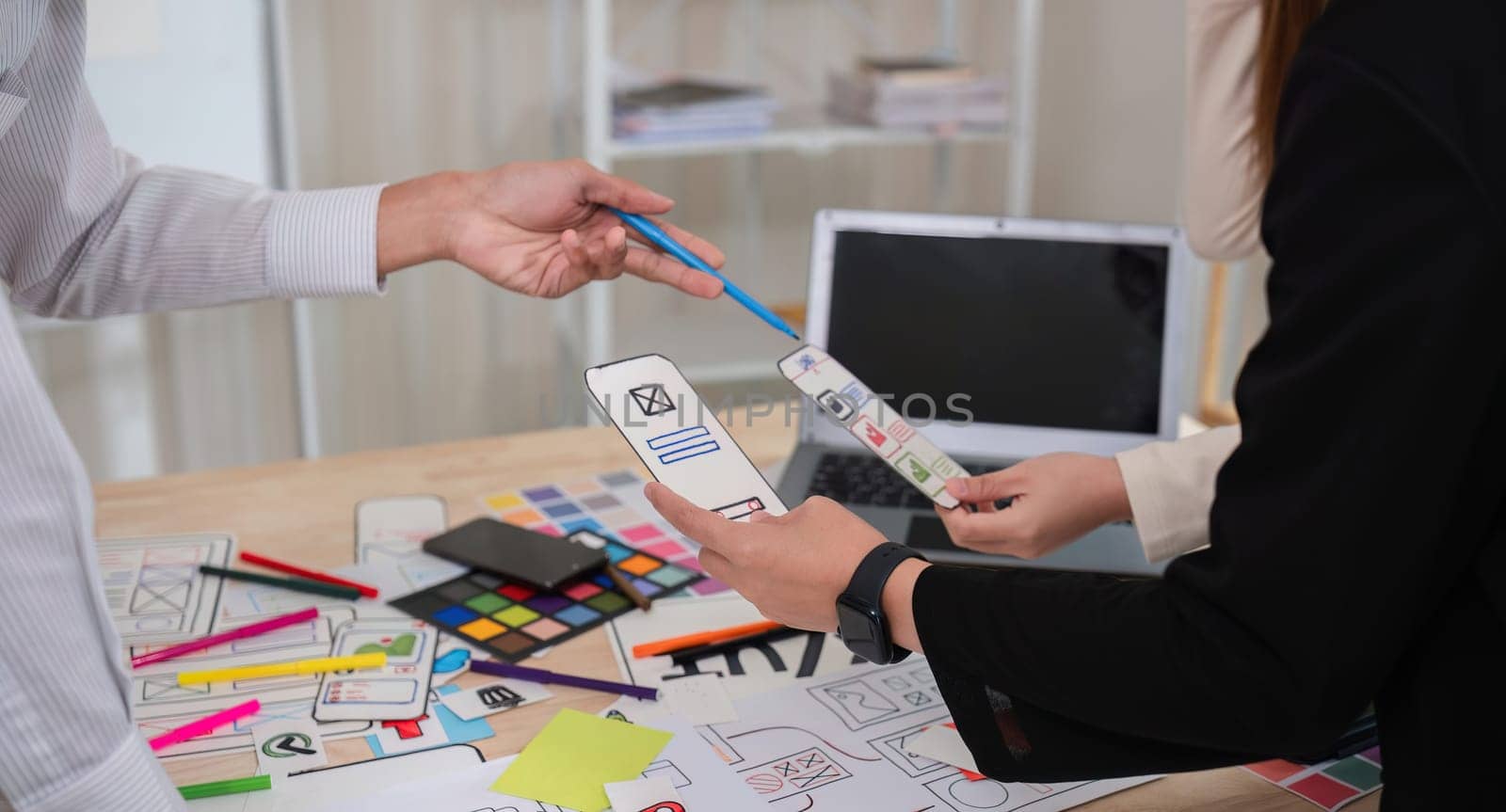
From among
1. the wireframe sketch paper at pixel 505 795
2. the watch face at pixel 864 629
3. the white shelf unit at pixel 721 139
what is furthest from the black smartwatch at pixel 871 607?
the white shelf unit at pixel 721 139

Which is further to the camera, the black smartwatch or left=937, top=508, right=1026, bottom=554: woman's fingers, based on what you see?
left=937, top=508, right=1026, bottom=554: woman's fingers

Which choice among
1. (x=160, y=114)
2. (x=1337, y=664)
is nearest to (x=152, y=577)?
(x=1337, y=664)

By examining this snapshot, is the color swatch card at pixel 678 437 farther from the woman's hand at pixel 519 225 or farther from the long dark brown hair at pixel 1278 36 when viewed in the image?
the long dark brown hair at pixel 1278 36

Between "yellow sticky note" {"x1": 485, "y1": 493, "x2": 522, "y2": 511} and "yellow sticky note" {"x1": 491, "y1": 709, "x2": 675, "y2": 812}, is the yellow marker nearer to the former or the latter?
"yellow sticky note" {"x1": 491, "y1": 709, "x2": 675, "y2": 812}

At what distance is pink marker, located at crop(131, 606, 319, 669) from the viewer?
0.98 meters

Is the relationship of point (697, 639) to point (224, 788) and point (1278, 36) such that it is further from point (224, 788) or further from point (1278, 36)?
point (1278, 36)

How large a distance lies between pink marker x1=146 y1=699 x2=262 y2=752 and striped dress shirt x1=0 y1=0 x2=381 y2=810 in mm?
187

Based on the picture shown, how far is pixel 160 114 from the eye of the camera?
2.06m

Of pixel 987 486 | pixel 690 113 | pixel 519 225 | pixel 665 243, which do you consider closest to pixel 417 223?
pixel 519 225

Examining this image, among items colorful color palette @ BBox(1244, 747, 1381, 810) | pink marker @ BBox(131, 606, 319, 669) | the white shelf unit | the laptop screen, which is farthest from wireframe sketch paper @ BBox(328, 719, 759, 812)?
the white shelf unit

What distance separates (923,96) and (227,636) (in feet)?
5.69

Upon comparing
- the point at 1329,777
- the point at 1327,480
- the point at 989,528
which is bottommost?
the point at 1329,777

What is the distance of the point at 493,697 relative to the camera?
94cm

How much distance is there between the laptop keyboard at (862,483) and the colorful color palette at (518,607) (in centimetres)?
24
